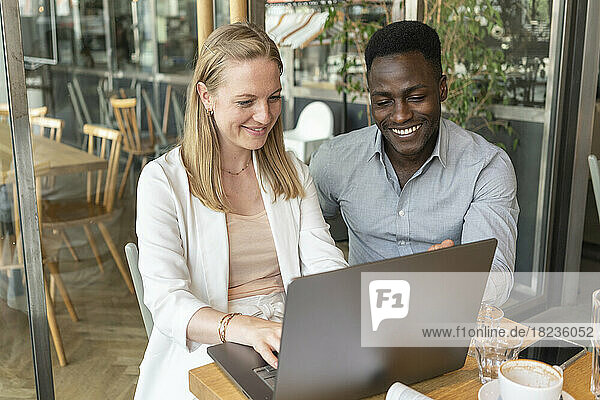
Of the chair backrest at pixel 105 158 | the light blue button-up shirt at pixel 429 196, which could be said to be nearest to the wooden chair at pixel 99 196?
the chair backrest at pixel 105 158

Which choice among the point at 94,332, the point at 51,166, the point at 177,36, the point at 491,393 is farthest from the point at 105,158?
the point at 491,393

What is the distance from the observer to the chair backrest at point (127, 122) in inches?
89.1

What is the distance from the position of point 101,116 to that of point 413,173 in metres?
1.07

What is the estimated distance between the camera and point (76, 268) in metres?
2.23

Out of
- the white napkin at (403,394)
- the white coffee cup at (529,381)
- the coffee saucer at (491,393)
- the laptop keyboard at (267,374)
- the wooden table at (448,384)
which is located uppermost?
the white coffee cup at (529,381)

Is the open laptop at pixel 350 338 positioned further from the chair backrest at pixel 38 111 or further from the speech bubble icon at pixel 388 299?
the chair backrest at pixel 38 111

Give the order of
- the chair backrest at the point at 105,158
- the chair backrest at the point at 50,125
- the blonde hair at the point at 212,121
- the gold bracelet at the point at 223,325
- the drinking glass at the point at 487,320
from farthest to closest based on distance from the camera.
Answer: the chair backrest at the point at 105,158 < the chair backrest at the point at 50,125 < the blonde hair at the point at 212,121 < the gold bracelet at the point at 223,325 < the drinking glass at the point at 487,320

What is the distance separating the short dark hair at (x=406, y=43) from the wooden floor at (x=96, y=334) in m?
1.05

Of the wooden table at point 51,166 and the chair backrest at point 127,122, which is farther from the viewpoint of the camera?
the chair backrest at point 127,122

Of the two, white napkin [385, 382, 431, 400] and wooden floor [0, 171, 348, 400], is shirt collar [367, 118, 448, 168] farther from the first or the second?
white napkin [385, 382, 431, 400]

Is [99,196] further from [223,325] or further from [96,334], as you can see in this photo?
[223,325]

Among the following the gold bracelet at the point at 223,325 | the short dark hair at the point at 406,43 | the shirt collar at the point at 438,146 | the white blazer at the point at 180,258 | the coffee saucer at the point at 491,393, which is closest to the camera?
the coffee saucer at the point at 491,393

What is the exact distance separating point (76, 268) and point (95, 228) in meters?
0.15

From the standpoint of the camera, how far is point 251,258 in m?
1.66
